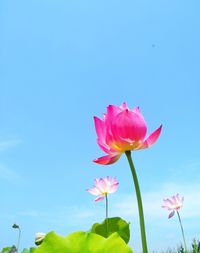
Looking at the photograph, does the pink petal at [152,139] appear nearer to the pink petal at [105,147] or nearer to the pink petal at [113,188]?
the pink petal at [105,147]

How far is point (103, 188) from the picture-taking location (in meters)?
3.07

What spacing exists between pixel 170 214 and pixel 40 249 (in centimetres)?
300

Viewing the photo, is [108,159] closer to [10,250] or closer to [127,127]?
[127,127]

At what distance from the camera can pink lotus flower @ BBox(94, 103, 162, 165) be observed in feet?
2.94

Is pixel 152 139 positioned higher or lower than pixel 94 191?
lower

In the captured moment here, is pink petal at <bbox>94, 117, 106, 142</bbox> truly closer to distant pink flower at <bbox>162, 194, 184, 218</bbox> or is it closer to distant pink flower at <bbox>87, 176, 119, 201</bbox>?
distant pink flower at <bbox>87, 176, 119, 201</bbox>

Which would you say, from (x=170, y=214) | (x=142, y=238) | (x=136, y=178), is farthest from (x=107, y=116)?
(x=170, y=214)

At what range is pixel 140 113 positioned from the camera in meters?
0.94

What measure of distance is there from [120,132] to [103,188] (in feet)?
7.29

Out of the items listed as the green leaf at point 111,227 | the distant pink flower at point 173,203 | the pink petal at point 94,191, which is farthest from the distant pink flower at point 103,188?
the green leaf at point 111,227

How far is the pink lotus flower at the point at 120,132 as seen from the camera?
896 millimetres

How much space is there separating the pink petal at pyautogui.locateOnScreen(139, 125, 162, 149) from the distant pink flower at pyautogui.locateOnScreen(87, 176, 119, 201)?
214cm

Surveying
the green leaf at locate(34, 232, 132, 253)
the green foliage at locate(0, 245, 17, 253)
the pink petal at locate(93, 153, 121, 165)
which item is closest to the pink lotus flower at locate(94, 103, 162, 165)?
the pink petal at locate(93, 153, 121, 165)

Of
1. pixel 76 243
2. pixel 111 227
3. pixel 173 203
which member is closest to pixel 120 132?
pixel 76 243
